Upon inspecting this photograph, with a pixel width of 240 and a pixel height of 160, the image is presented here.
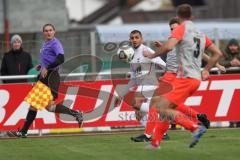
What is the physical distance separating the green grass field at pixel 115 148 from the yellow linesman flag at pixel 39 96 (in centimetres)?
66

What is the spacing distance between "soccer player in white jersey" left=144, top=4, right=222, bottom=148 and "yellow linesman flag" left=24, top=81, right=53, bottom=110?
4.22m

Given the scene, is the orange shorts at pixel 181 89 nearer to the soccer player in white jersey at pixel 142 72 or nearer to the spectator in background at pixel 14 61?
the soccer player in white jersey at pixel 142 72

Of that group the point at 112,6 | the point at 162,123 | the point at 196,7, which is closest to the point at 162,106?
the point at 162,123

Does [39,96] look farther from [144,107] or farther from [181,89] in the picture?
[181,89]

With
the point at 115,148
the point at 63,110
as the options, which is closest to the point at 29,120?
the point at 63,110

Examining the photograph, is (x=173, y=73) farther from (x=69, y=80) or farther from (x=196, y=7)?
(x=196, y=7)

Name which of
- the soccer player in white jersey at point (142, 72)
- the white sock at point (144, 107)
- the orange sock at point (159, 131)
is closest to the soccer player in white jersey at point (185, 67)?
the orange sock at point (159, 131)

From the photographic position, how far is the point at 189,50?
13.1 meters

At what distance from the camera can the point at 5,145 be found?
15.3 m

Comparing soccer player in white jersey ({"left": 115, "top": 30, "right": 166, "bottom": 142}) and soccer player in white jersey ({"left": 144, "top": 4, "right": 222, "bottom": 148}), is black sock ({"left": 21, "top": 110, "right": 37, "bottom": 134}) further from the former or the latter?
soccer player in white jersey ({"left": 144, "top": 4, "right": 222, "bottom": 148})

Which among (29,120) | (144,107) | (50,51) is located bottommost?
(29,120)

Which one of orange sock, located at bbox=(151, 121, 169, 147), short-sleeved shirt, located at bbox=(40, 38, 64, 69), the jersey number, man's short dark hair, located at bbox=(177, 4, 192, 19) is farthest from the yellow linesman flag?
man's short dark hair, located at bbox=(177, 4, 192, 19)

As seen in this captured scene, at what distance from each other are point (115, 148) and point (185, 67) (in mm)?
1806

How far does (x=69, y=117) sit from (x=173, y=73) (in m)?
4.48
